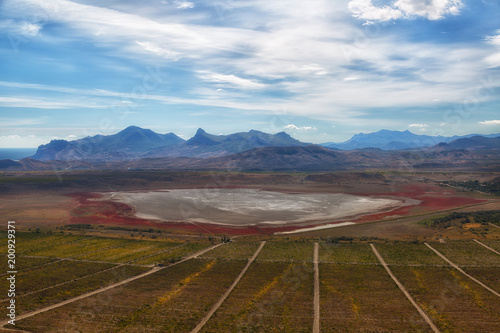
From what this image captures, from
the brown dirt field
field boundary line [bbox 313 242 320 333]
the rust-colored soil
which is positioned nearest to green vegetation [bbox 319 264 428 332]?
field boundary line [bbox 313 242 320 333]

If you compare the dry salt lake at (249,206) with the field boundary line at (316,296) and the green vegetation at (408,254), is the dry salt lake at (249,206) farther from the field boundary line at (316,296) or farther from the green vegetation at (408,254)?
the field boundary line at (316,296)

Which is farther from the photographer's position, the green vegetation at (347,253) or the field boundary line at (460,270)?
the green vegetation at (347,253)

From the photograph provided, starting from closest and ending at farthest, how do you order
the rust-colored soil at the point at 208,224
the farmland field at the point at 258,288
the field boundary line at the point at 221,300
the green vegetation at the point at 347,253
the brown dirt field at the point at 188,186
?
the field boundary line at the point at 221,300, the farmland field at the point at 258,288, the green vegetation at the point at 347,253, the brown dirt field at the point at 188,186, the rust-colored soil at the point at 208,224

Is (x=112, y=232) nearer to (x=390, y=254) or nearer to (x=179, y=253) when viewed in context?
(x=179, y=253)

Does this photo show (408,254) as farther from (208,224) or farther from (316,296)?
(208,224)

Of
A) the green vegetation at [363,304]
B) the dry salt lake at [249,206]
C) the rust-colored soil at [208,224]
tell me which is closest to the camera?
the green vegetation at [363,304]

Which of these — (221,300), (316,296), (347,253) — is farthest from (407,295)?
(221,300)

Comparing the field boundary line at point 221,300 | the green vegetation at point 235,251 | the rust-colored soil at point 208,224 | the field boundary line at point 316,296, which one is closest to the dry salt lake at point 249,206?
the rust-colored soil at point 208,224

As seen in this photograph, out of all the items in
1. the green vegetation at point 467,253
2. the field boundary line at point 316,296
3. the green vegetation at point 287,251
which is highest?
the green vegetation at point 467,253

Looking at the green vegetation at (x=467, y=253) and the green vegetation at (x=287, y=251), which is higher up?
the green vegetation at (x=467, y=253)

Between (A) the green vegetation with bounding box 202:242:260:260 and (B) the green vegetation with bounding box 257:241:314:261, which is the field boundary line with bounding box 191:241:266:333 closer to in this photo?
(A) the green vegetation with bounding box 202:242:260:260

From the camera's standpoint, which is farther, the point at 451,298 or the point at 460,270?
the point at 460,270
